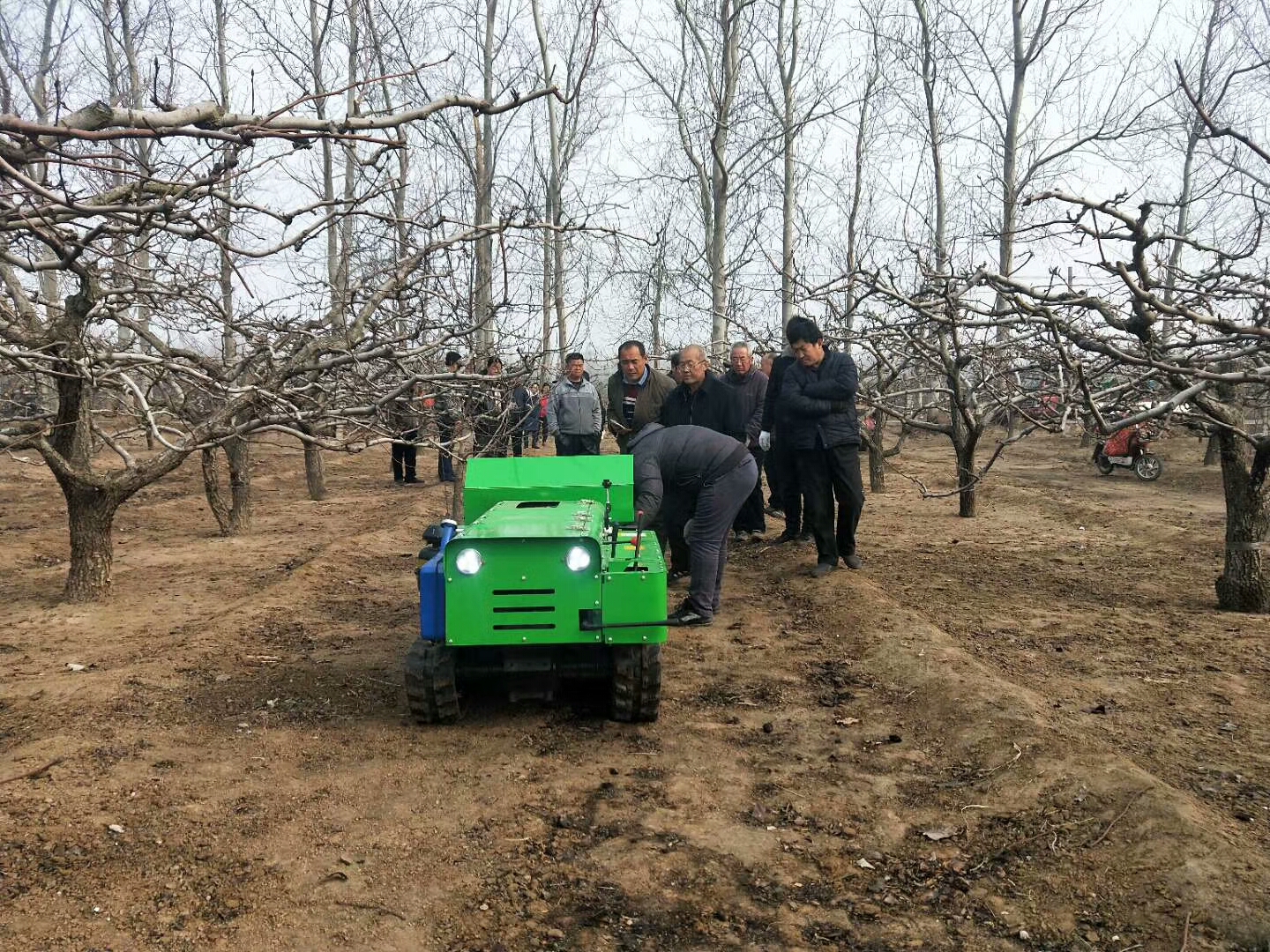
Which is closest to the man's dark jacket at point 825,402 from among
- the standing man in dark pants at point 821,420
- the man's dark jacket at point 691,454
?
the standing man in dark pants at point 821,420

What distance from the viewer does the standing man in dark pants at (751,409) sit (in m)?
9.86

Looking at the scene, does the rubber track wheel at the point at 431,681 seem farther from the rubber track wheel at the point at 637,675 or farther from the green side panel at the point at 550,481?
the green side panel at the point at 550,481

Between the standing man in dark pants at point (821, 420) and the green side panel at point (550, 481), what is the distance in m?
2.43

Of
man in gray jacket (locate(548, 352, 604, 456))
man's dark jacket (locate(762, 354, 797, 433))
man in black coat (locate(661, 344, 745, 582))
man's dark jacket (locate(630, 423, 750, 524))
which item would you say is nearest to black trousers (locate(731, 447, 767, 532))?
man's dark jacket (locate(762, 354, 797, 433))

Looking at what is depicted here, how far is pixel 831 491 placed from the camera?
8.30 metres

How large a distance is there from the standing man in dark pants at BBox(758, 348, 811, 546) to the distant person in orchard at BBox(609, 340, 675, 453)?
0.97 metres

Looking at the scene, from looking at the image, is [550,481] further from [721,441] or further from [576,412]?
[576,412]

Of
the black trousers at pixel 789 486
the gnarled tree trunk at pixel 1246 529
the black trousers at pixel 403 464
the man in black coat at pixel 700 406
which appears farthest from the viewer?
the black trousers at pixel 403 464

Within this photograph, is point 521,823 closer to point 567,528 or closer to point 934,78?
point 567,528

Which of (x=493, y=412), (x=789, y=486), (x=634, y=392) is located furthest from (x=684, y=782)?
(x=493, y=412)

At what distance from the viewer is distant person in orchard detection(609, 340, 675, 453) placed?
8.82m

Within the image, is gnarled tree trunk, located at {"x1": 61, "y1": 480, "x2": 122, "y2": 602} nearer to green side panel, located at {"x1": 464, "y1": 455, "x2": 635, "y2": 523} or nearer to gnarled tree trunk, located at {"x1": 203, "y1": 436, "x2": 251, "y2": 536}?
gnarled tree trunk, located at {"x1": 203, "y1": 436, "x2": 251, "y2": 536}

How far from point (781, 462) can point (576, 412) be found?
220cm

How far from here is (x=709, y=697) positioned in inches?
226
